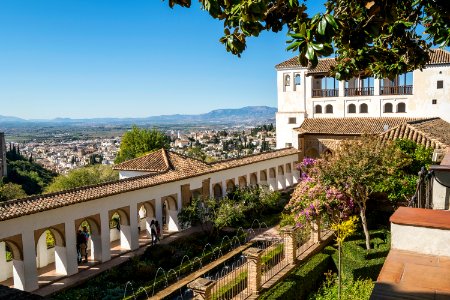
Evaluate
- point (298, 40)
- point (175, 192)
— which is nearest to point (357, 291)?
point (298, 40)

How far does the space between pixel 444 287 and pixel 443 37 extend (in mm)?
3763

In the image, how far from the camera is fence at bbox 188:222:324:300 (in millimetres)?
9094

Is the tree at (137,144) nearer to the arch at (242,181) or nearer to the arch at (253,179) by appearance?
the arch at (253,179)

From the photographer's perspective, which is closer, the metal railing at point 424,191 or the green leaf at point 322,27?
the green leaf at point 322,27

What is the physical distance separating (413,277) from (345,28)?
249cm

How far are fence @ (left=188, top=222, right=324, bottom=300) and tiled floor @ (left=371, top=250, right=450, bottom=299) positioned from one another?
17.5 feet

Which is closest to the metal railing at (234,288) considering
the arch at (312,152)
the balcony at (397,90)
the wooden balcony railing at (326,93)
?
the arch at (312,152)

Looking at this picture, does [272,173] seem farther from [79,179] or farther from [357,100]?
[79,179]

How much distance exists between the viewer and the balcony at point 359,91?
35.0 meters

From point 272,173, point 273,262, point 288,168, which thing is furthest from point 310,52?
point 288,168

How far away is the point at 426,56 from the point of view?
709 centimetres

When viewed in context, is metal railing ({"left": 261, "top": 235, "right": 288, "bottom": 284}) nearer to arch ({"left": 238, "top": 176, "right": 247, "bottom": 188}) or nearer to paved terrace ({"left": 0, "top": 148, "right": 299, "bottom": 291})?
paved terrace ({"left": 0, "top": 148, "right": 299, "bottom": 291})

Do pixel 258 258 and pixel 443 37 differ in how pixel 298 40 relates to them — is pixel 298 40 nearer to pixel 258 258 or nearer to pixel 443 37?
pixel 443 37

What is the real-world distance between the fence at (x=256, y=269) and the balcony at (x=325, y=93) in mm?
21873
